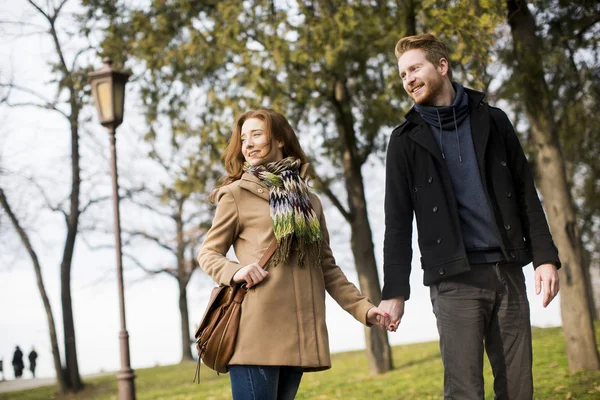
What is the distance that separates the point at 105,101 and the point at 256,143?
309 inches

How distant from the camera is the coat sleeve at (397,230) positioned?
3738 millimetres

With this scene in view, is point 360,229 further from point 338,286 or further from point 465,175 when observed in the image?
point 465,175

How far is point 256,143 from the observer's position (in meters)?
3.96

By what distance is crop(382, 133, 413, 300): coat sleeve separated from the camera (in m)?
3.74

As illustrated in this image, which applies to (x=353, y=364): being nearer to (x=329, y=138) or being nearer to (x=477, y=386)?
(x=329, y=138)

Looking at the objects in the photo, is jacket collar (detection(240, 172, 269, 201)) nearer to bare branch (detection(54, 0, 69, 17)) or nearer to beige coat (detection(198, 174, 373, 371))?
beige coat (detection(198, 174, 373, 371))

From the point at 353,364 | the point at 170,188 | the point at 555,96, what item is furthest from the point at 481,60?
the point at 353,364

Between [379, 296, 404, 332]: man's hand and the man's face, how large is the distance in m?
1.03

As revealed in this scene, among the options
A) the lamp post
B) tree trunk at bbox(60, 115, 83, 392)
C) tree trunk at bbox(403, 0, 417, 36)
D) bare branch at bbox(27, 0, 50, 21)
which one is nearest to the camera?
the lamp post

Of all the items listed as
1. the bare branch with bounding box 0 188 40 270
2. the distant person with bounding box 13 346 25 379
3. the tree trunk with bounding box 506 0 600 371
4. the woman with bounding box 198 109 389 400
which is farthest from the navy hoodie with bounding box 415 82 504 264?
the distant person with bounding box 13 346 25 379

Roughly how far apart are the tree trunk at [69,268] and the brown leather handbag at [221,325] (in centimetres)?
1677

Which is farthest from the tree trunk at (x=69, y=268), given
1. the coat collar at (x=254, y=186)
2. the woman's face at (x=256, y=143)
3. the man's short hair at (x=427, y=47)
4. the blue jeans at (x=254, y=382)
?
the blue jeans at (x=254, y=382)

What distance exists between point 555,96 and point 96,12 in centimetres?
968

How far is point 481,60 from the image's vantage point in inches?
384
